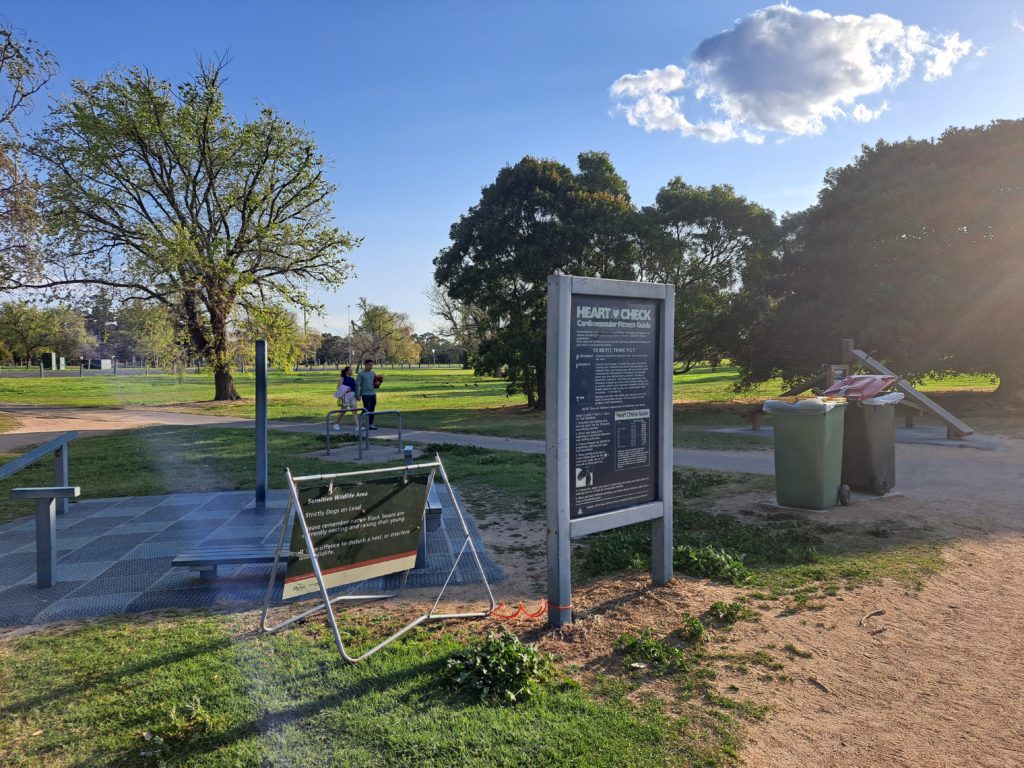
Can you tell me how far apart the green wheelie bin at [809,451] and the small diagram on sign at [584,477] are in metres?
3.56

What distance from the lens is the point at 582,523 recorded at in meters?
4.08

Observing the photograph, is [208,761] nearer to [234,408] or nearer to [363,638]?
[363,638]

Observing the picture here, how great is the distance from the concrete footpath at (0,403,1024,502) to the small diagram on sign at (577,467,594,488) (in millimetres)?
5488

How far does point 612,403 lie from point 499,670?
1829 millimetres

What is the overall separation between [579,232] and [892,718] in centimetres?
1883

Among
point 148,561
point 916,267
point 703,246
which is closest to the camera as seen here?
point 148,561

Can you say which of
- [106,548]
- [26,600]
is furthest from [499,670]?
[106,548]

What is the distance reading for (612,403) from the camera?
4.31m

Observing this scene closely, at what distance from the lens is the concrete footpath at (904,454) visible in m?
8.27

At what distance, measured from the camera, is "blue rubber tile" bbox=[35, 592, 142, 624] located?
13.7 ft

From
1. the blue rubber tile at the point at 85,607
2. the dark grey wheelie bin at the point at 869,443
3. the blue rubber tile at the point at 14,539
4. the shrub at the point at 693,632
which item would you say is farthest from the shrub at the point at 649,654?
the blue rubber tile at the point at 14,539

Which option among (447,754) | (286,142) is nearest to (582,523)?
(447,754)

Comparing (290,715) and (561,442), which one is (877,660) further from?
(290,715)

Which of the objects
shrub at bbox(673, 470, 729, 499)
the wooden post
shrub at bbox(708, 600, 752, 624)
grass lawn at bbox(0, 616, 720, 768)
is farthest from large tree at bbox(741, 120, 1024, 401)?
grass lawn at bbox(0, 616, 720, 768)
